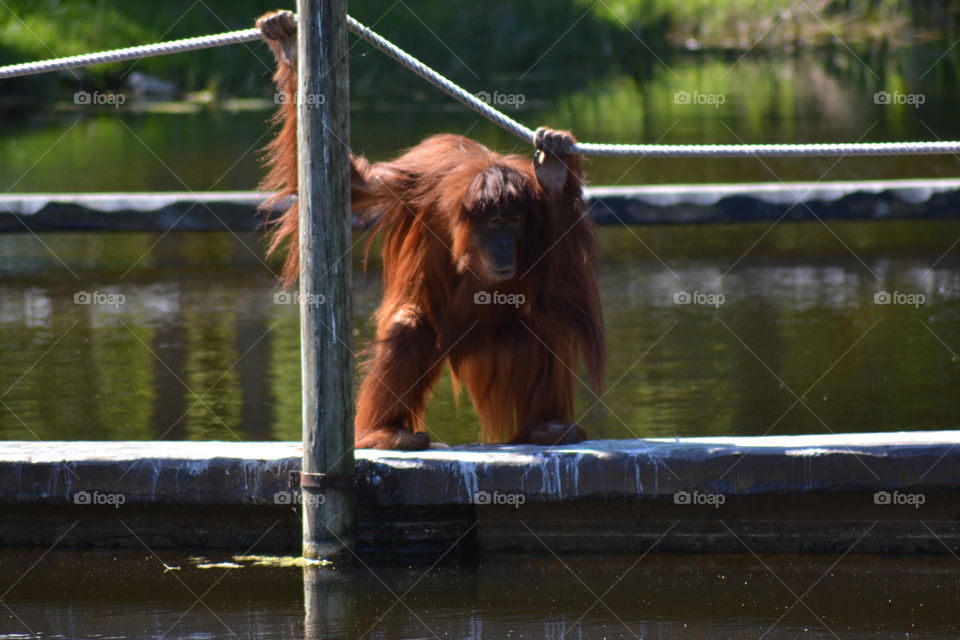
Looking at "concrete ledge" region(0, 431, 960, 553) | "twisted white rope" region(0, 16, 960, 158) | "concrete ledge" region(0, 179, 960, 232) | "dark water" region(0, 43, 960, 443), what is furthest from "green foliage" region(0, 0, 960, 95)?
"concrete ledge" region(0, 431, 960, 553)

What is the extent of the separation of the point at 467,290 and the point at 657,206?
517 cm

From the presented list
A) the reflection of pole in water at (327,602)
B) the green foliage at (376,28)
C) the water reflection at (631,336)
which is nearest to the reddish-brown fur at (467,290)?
the reflection of pole in water at (327,602)

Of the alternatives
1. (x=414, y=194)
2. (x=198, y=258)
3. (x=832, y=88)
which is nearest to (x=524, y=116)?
(x=832, y=88)

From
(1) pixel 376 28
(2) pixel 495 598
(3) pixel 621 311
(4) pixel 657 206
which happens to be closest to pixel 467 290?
(2) pixel 495 598

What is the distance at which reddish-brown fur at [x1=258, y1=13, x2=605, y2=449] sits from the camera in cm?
484

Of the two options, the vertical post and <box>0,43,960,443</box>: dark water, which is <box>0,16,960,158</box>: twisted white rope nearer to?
the vertical post

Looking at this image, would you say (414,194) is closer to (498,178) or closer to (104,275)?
(498,178)

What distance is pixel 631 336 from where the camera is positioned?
317 inches

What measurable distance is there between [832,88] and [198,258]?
1353 centimetres

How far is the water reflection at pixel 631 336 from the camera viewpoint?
21.1ft

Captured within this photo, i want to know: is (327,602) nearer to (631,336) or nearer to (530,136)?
(530,136)

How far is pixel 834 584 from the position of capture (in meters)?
4.32

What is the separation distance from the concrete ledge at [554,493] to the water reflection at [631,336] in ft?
4.37

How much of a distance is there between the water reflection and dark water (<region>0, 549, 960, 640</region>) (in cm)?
154
